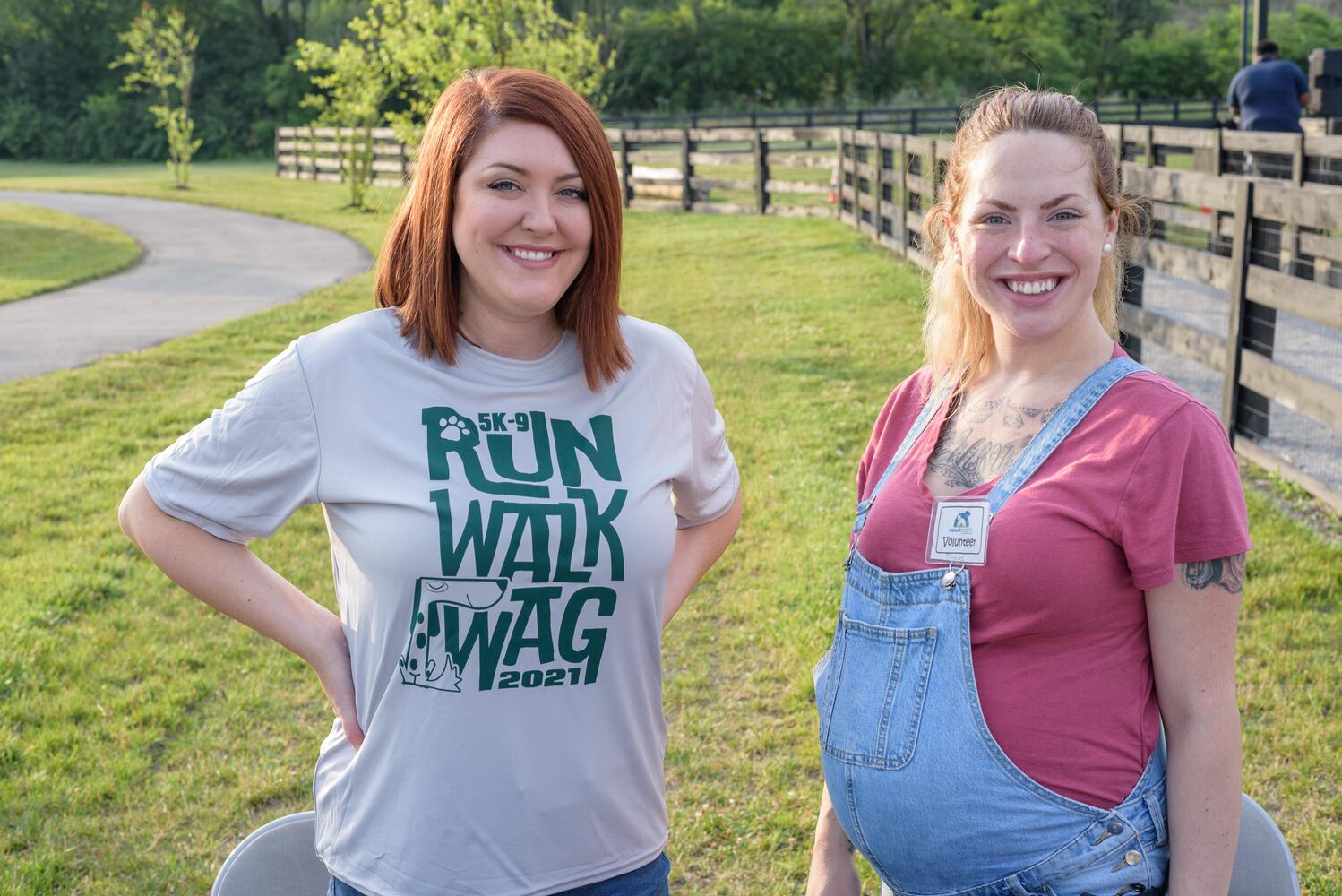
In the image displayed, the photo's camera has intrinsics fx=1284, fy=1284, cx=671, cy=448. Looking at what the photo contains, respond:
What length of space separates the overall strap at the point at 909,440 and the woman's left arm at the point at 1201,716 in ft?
1.61

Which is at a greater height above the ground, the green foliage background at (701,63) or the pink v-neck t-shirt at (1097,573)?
the green foliage background at (701,63)

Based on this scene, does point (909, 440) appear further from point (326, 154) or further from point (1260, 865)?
point (326, 154)

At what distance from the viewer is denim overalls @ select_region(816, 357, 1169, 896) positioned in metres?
1.82

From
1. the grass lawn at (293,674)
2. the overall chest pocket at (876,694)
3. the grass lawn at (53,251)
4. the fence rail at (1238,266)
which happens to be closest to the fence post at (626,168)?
the fence rail at (1238,266)

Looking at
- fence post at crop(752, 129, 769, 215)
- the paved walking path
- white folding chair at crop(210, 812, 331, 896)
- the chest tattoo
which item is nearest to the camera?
the chest tattoo

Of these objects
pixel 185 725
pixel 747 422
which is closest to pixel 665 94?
pixel 747 422

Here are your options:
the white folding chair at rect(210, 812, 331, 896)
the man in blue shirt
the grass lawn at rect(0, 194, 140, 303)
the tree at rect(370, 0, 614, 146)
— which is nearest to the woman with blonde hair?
the white folding chair at rect(210, 812, 331, 896)

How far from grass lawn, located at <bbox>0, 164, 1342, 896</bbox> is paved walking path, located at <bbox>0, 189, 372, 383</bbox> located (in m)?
2.28

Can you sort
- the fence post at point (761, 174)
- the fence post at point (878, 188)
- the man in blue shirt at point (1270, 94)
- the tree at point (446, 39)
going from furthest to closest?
the fence post at point (761, 174), the fence post at point (878, 188), the man in blue shirt at point (1270, 94), the tree at point (446, 39)

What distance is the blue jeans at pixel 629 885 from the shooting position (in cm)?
207

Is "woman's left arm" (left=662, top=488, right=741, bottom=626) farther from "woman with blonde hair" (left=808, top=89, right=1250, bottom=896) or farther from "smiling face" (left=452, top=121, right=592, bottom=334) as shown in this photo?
A: "smiling face" (left=452, top=121, right=592, bottom=334)

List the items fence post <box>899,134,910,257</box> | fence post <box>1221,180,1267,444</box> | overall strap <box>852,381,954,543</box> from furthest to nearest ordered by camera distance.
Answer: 1. fence post <box>899,134,910,257</box>
2. fence post <box>1221,180,1267,444</box>
3. overall strap <box>852,381,954,543</box>

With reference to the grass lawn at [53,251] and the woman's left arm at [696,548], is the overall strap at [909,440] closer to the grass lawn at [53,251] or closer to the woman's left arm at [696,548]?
the woman's left arm at [696,548]

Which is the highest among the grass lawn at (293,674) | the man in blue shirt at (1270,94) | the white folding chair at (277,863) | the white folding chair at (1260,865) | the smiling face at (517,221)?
the man in blue shirt at (1270,94)
